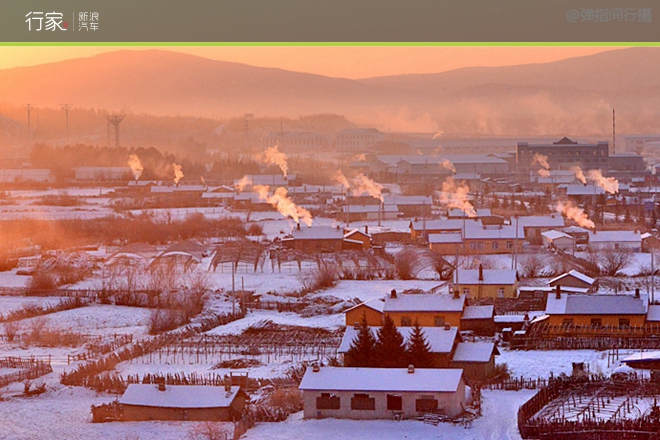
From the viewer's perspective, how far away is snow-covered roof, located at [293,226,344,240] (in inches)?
513

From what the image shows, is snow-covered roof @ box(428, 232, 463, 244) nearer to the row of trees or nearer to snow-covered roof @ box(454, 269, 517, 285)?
snow-covered roof @ box(454, 269, 517, 285)

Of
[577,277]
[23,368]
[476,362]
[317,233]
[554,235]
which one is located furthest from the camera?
[554,235]

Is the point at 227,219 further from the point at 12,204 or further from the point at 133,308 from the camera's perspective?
the point at 133,308

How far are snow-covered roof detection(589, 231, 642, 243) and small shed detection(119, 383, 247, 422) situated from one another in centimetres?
749

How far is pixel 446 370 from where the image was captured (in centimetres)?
635

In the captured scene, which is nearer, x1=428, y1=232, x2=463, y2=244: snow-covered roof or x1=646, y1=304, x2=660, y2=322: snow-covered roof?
x1=646, y1=304, x2=660, y2=322: snow-covered roof

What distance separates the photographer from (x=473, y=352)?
7203 millimetres

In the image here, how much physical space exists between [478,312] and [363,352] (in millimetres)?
1992

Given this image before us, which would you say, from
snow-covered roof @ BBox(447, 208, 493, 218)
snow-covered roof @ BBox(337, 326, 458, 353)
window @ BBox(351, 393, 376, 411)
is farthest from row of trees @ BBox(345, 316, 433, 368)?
snow-covered roof @ BBox(447, 208, 493, 218)

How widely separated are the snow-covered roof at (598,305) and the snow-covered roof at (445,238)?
407 centimetres

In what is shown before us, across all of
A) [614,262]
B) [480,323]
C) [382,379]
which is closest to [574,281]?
[614,262]

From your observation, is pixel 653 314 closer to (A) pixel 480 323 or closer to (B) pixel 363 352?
(A) pixel 480 323

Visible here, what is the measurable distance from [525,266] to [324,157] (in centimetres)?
1726

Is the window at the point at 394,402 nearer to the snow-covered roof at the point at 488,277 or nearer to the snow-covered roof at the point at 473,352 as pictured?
the snow-covered roof at the point at 473,352
